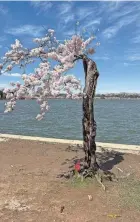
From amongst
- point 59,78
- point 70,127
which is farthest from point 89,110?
Result: point 70,127

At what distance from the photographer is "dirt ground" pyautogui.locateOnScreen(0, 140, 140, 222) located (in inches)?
255

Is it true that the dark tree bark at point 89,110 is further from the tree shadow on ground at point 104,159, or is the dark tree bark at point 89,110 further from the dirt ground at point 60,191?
the tree shadow on ground at point 104,159

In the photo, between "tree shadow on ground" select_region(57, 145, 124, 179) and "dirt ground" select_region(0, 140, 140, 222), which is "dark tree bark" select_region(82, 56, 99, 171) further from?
"tree shadow on ground" select_region(57, 145, 124, 179)

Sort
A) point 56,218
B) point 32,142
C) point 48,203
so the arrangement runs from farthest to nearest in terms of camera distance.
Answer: point 32,142 < point 48,203 < point 56,218

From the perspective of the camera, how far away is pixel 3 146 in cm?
1271

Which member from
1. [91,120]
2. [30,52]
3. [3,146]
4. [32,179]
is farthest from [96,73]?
[3,146]

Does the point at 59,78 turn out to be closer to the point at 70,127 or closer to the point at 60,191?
the point at 60,191

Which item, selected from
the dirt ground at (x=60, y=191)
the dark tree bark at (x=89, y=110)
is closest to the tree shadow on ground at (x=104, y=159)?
the dirt ground at (x=60, y=191)

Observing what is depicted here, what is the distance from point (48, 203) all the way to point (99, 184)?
61.2 inches

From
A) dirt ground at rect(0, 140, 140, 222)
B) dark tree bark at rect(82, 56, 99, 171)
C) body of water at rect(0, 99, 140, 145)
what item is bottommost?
body of water at rect(0, 99, 140, 145)

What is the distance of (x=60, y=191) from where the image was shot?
7.66 metres

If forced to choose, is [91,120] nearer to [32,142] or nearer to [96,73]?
[96,73]

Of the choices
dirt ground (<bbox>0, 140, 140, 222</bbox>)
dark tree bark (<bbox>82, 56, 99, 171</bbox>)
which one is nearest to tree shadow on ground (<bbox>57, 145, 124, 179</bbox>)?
dirt ground (<bbox>0, 140, 140, 222</bbox>)

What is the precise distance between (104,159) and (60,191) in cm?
341
